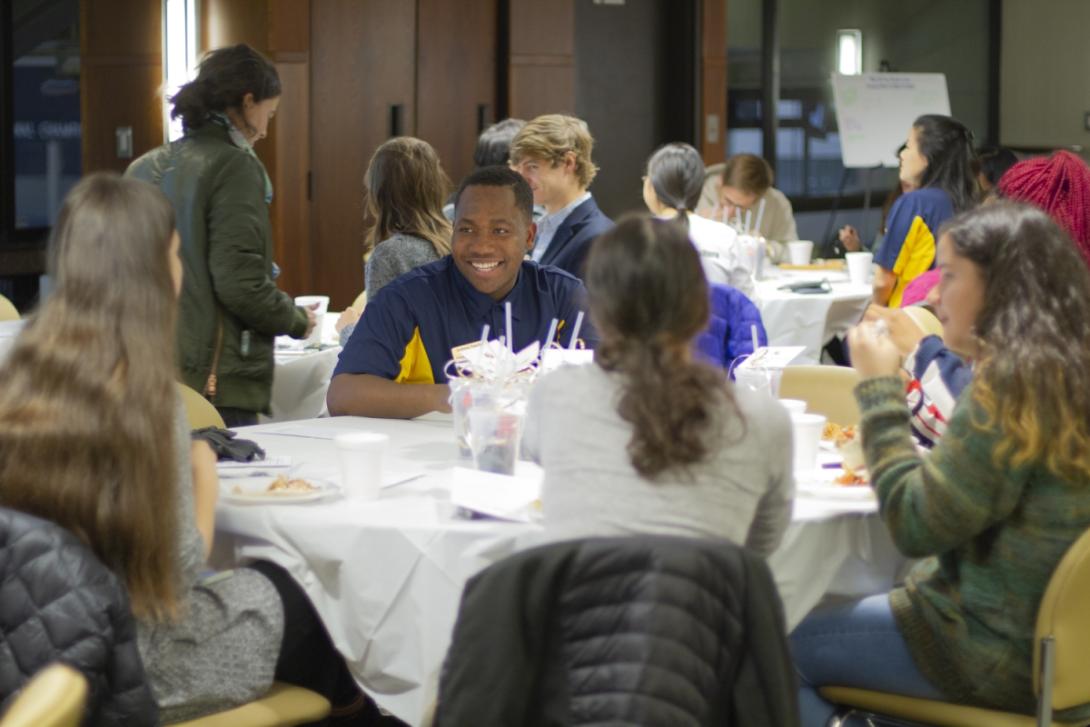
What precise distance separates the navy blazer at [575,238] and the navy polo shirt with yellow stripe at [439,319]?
2.86 feet

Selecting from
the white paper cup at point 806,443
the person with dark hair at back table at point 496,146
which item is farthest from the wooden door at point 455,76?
the white paper cup at point 806,443

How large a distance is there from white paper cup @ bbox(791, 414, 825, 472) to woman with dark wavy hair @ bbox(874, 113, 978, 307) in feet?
9.81

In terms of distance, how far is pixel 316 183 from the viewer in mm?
8445

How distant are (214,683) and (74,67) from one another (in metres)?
6.09

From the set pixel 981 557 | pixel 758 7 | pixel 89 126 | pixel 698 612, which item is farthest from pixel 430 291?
pixel 758 7

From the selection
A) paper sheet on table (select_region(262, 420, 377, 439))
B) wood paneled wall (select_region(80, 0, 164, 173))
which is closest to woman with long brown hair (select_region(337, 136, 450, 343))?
paper sheet on table (select_region(262, 420, 377, 439))

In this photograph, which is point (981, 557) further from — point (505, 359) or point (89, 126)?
point (89, 126)

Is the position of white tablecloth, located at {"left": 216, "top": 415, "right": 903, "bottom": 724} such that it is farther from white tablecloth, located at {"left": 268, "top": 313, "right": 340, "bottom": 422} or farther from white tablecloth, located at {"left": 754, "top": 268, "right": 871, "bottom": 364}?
white tablecloth, located at {"left": 754, "top": 268, "right": 871, "bottom": 364}

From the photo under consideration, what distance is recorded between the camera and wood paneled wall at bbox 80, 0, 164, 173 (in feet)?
25.2

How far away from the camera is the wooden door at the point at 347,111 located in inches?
332

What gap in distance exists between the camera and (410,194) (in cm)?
456

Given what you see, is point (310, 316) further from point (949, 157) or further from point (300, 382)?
point (949, 157)

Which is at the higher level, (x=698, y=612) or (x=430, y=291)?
(x=430, y=291)

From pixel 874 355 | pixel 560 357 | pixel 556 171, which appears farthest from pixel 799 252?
pixel 874 355
